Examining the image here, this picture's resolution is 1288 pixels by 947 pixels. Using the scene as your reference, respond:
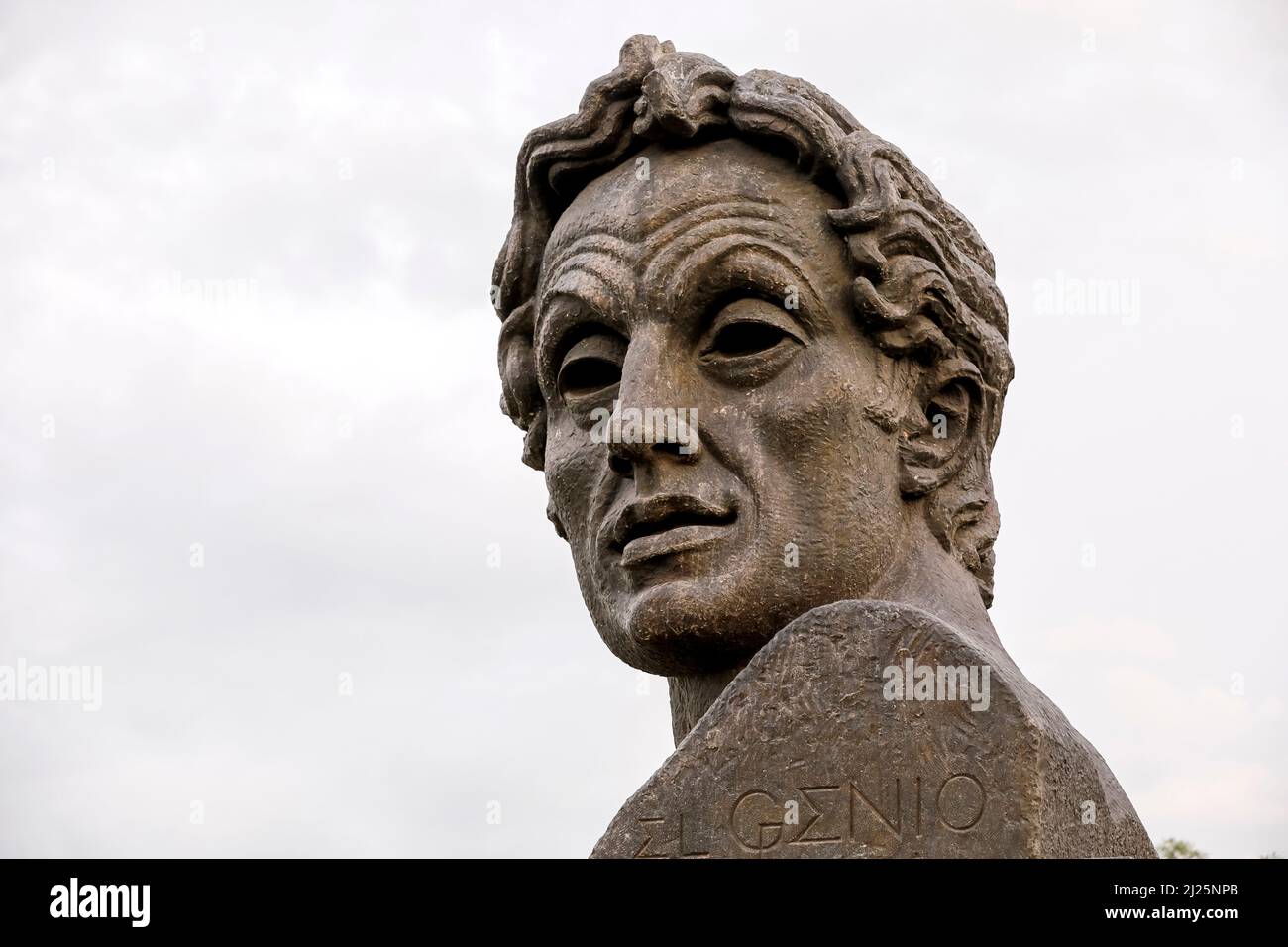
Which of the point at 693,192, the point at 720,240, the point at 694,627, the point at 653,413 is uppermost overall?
the point at 693,192

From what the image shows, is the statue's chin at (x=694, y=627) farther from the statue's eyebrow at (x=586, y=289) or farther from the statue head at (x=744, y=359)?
the statue's eyebrow at (x=586, y=289)

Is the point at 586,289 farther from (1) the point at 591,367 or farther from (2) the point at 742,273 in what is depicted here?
(2) the point at 742,273

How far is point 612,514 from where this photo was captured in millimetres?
8047

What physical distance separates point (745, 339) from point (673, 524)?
0.74m

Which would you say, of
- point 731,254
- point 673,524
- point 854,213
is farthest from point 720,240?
point 673,524

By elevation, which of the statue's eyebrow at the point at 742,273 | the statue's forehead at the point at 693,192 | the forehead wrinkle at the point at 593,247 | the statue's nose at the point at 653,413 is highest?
the statue's forehead at the point at 693,192

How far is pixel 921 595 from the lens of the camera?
7.86 meters

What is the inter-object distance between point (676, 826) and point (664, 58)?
10.2 ft

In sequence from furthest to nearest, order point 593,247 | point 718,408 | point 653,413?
point 593,247 < point 718,408 < point 653,413

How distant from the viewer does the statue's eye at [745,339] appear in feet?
26.3

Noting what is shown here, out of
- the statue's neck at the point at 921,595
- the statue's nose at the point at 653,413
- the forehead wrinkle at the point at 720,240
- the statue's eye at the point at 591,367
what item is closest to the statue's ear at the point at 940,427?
the statue's neck at the point at 921,595

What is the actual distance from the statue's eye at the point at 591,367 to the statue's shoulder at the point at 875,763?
64.8 inches
